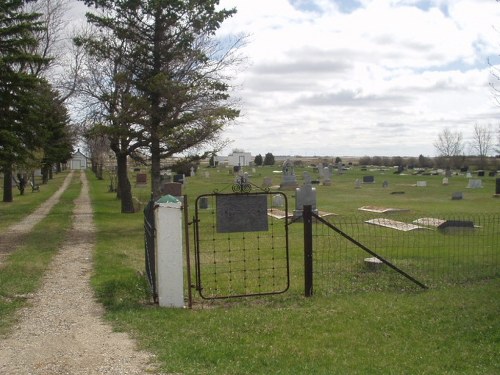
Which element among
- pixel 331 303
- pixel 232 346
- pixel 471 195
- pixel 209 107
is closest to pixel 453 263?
pixel 331 303

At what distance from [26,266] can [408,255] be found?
8205 mm

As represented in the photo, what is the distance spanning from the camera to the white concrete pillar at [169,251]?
26.6ft

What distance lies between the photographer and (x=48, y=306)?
27.2 ft

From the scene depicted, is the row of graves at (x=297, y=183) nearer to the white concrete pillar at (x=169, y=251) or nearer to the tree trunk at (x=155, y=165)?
the tree trunk at (x=155, y=165)

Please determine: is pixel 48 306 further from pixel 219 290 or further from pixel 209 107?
pixel 209 107

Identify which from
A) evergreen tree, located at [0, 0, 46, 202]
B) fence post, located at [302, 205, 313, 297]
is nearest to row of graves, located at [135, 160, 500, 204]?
evergreen tree, located at [0, 0, 46, 202]

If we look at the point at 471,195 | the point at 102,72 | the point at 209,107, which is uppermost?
the point at 102,72

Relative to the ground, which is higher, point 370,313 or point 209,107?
point 209,107

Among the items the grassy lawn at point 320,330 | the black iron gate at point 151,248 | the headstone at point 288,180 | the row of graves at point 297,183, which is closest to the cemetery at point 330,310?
the grassy lawn at point 320,330

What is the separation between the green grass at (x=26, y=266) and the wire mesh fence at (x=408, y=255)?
4.64 metres

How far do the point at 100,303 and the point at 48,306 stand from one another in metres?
0.73

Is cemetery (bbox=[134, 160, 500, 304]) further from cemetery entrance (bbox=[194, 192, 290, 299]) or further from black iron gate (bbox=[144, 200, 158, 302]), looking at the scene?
black iron gate (bbox=[144, 200, 158, 302])

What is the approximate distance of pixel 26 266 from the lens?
38.4 feet

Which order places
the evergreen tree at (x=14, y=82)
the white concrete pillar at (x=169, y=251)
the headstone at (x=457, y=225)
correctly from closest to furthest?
the white concrete pillar at (x=169, y=251) → the headstone at (x=457, y=225) → the evergreen tree at (x=14, y=82)
